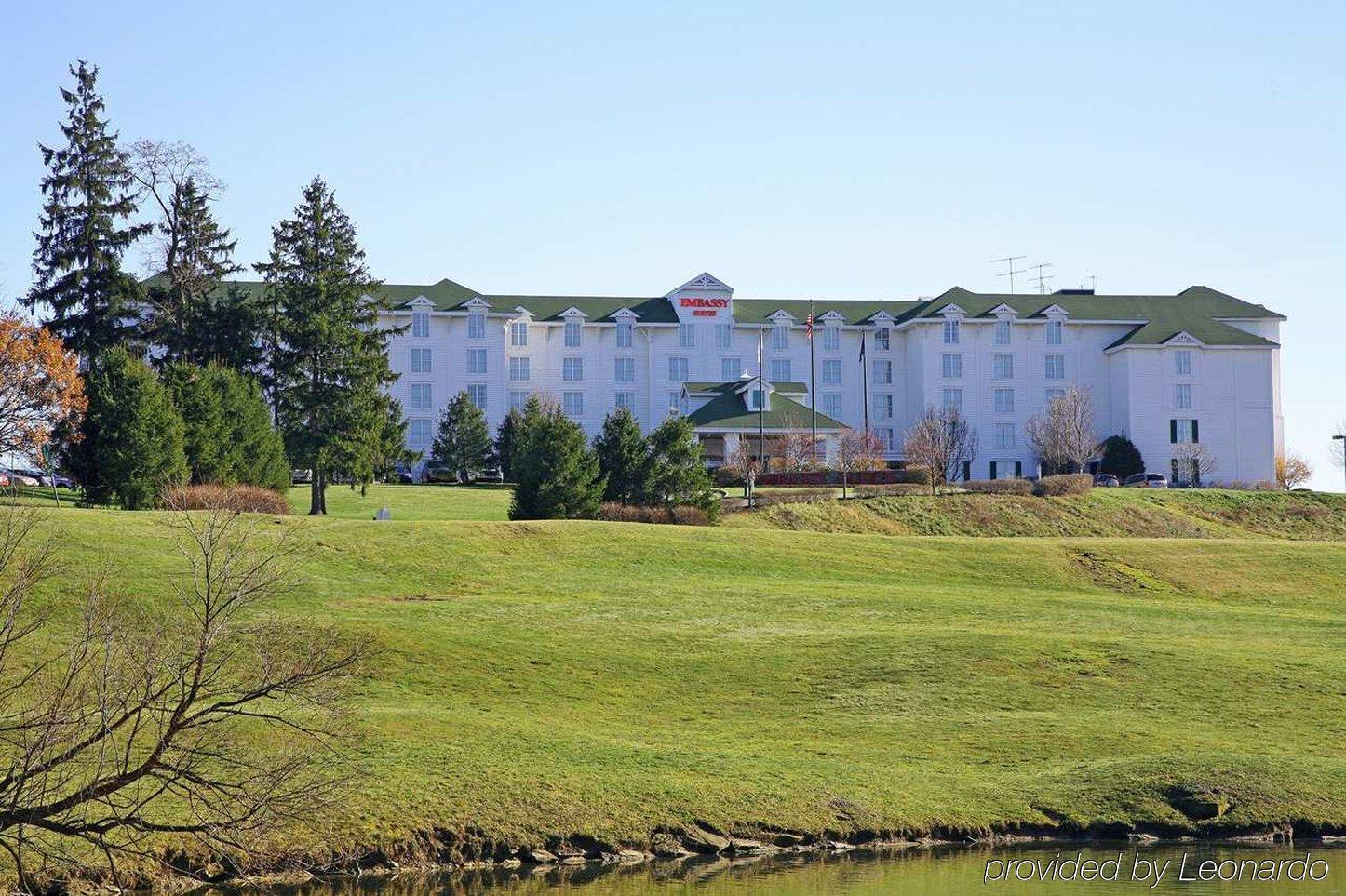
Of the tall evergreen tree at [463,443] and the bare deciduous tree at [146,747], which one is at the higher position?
the tall evergreen tree at [463,443]

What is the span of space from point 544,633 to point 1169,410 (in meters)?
82.0

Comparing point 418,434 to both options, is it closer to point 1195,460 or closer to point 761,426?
point 761,426

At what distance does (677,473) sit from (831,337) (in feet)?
177

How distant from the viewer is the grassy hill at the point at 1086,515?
2692 inches

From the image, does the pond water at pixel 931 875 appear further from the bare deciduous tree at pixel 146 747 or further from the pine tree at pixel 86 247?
the pine tree at pixel 86 247

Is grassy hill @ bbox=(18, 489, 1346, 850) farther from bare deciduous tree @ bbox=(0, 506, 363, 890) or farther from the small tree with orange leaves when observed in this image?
the small tree with orange leaves

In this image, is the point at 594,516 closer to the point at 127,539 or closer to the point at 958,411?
the point at 127,539

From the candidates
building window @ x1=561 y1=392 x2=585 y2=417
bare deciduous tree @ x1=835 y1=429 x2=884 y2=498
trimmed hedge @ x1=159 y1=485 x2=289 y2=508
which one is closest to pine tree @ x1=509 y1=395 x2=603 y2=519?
trimmed hedge @ x1=159 y1=485 x2=289 y2=508

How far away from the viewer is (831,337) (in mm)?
114188

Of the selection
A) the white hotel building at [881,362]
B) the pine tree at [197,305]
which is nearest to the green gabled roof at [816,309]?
the white hotel building at [881,362]

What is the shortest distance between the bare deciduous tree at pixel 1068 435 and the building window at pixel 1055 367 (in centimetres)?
517

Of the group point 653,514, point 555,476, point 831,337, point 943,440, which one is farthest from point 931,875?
point 831,337

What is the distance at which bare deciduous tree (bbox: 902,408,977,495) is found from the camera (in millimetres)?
98125

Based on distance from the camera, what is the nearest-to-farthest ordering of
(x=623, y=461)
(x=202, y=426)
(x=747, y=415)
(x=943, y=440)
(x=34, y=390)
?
(x=202, y=426) < (x=623, y=461) < (x=34, y=390) < (x=747, y=415) < (x=943, y=440)
